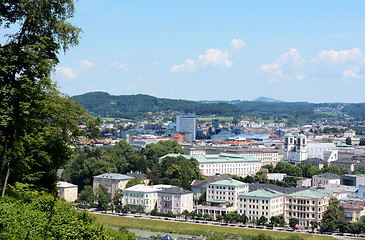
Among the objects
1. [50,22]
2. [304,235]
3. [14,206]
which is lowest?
[304,235]

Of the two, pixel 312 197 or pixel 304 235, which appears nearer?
pixel 304 235

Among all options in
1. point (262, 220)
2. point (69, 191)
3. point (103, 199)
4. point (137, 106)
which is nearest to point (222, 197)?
point (262, 220)

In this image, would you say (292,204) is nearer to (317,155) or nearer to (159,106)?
(317,155)

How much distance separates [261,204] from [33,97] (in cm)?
2925

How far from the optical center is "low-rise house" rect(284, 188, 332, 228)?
3609cm

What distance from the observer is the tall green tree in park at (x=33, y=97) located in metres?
8.95

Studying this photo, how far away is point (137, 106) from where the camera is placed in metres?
181

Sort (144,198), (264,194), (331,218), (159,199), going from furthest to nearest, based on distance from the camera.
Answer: (144,198), (159,199), (264,194), (331,218)

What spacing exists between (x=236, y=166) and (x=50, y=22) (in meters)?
52.8

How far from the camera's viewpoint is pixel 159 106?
188 meters

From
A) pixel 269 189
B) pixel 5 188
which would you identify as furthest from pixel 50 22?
pixel 269 189

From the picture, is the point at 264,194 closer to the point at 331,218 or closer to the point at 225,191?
the point at 225,191

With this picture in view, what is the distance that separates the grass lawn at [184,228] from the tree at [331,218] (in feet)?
5.68

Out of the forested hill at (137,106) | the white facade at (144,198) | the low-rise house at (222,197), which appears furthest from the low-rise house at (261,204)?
the forested hill at (137,106)
